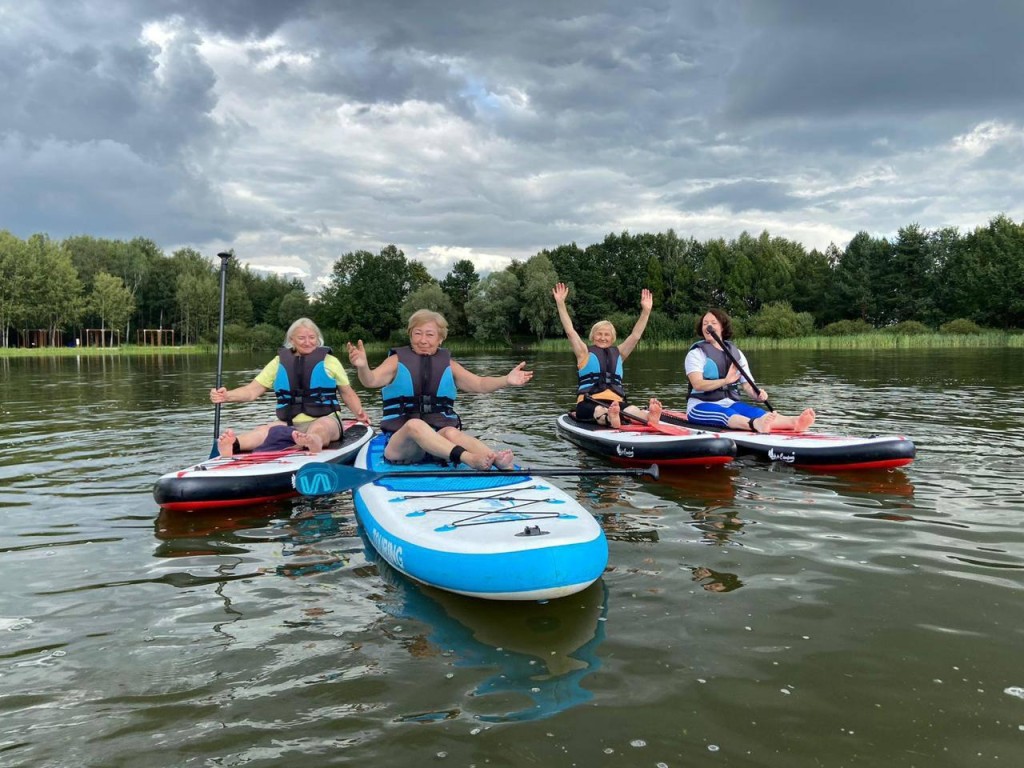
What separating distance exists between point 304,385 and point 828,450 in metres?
5.47

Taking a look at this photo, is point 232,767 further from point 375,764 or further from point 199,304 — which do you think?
point 199,304

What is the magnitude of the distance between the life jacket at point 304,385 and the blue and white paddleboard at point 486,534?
7.32ft

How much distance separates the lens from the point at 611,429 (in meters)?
8.73

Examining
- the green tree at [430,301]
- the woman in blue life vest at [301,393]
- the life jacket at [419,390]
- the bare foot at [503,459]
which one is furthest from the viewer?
the green tree at [430,301]

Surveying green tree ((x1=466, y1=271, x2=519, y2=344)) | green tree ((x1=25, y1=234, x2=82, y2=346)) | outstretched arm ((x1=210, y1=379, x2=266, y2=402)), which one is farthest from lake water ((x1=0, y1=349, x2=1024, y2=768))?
green tree ((x1=25, y1=234, x2=82, y2=346))

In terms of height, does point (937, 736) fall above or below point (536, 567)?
below

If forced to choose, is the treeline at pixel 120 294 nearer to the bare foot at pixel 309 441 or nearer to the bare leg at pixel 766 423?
the bare foot at pixel 309 441

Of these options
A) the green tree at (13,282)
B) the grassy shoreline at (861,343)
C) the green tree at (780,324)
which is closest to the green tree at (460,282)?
the grassy shoreline at (861,343)

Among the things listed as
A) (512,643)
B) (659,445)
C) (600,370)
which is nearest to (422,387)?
(659,445)

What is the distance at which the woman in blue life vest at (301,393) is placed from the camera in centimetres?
705

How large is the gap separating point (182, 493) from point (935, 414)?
35.9ft

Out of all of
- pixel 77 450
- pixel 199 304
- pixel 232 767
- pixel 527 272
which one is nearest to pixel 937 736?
pixel 232 767

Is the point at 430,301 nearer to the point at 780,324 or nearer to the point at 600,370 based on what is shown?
the point at 780,324

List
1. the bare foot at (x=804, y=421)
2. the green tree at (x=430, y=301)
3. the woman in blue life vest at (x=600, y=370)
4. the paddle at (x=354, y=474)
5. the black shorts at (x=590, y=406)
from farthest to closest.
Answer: the green tree at (x=430, y=301)
the black shorts at (x=590, y=406)
the woman in blue life vest at (x=600, y=370)
the bare foot at (x=804, y=421)
the paddle at (x=354, y=474)
